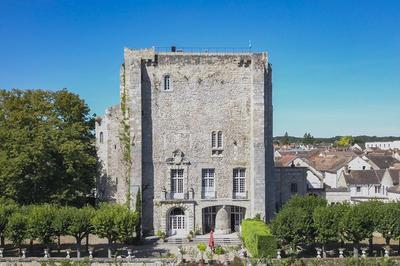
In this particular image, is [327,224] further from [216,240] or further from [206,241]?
[206,241]

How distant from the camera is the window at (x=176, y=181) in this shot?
138ft

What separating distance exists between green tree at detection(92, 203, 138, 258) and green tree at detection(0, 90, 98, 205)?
25.7 ft

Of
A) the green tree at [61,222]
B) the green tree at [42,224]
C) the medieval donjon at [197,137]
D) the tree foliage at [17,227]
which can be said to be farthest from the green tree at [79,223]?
the medieval donjon at [197,137]

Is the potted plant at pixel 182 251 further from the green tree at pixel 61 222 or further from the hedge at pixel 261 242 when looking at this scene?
the green tree at pixel 61 222

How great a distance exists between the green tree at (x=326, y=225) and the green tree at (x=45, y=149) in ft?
65.3

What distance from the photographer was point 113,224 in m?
34.1

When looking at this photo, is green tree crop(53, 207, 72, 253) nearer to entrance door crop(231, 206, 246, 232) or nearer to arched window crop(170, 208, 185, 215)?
arched window crop(170, 208, 185, 215)

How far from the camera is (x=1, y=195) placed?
40.1 metres

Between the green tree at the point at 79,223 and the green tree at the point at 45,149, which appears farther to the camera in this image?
the green tree at the point at 45,149

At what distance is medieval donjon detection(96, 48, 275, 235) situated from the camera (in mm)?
41469

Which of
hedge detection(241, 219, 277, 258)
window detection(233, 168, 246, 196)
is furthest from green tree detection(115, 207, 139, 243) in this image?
window detection(233, 168, 246, 196)

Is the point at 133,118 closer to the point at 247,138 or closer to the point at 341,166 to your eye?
the point at 247,138

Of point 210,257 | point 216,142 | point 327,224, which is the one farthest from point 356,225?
point 216,142

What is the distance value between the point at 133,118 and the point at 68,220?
10715mm
